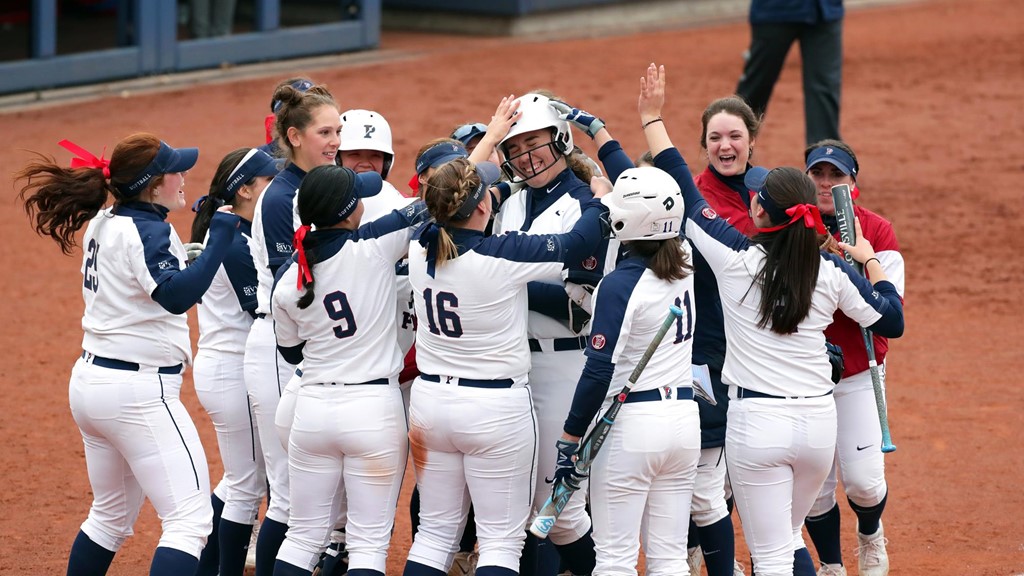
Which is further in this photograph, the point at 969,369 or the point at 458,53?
the point at 458,53

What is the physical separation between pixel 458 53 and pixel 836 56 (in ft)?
20.4

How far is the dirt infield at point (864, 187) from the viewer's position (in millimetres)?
→ 5844

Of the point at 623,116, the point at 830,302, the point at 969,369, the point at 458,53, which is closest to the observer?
the point at 830,302

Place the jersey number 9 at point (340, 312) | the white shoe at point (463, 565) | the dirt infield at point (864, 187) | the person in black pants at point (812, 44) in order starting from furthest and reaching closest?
the person in black pants at point (812, 44), the dirt infield at point (864, 187), the white shoe at point (463, 565), the jersey number 9 at point (340, 312)

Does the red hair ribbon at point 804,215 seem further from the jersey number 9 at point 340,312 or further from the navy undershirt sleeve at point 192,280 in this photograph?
the navy undershirt sleeve at point 192,280

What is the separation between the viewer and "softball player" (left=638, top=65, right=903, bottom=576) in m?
4.16

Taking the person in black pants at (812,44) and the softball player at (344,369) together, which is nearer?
the softball player at (344,369)

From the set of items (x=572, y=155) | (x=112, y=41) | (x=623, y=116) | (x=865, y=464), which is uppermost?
(x=112, y=41)

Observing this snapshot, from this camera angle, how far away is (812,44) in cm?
1126

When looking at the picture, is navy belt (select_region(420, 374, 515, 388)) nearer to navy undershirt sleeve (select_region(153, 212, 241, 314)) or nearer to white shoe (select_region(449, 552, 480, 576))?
navy undershirt sleeve (select_region(153, 212, 241, 314))

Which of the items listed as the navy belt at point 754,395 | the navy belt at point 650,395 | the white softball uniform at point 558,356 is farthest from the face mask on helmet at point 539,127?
the navy belt at point 754,395

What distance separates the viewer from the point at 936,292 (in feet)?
29.8

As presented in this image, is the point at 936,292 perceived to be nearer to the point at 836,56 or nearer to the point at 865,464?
the point at 836,56

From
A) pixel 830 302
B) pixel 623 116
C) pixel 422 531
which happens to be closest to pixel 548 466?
pixel 422 531
